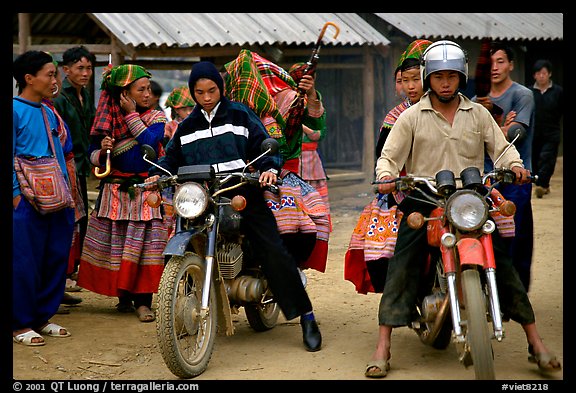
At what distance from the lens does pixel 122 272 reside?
659 centimetres

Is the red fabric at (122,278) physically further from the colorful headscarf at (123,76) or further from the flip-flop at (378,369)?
the flip-flop at (378,369)

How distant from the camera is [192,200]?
5008 millimetres

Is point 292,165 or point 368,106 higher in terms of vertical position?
point 368,106

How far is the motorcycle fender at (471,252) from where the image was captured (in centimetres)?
433

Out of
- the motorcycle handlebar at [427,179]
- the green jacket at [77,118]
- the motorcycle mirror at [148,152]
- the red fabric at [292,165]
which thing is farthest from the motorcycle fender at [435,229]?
the green jacket at [77,118]

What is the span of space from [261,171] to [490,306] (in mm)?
1784

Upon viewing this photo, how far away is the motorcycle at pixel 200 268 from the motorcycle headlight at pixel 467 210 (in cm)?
128

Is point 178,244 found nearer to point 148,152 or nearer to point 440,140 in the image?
point 148,152

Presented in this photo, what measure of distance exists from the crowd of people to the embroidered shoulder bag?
49mm

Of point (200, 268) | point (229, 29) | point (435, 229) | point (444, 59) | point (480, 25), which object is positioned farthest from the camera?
point (480, 25)

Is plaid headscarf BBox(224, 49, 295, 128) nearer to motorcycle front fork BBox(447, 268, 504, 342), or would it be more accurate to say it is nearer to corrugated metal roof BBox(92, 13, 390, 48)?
motorcycle front fork BBox(447, 268, 504, 342)

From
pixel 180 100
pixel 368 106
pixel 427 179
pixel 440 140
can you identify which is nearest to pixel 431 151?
pixel 440 140

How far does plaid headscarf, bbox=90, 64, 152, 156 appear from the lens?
661 centimetres

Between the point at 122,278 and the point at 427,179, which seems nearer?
the point at 427,179
